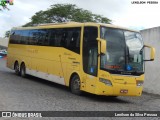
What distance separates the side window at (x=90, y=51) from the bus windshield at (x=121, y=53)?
0.43 metres

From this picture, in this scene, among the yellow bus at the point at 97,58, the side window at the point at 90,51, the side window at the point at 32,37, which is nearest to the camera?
the yellow bus at the point at 97,58

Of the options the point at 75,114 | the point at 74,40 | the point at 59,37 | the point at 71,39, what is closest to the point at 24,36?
the point at 59,37

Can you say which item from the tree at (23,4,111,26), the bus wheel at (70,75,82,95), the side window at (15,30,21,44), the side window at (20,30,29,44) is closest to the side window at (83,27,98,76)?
the bus wheel at (70,75,82,95)

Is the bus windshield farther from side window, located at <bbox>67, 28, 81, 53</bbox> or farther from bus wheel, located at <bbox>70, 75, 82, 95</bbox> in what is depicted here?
bus wheel, located at <bbox>70, 75, 82, 95</bbox>

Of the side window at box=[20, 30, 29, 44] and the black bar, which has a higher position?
the side window at box=[20, 30, 29, 44]

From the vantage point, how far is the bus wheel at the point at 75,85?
17.2 metres

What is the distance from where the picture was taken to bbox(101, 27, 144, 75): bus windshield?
1566 centimetres

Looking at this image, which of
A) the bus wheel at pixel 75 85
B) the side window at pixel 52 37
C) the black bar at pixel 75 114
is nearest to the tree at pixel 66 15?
the side window at pixel 52 37

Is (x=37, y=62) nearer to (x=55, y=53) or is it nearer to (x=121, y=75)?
(x=55, y=53)

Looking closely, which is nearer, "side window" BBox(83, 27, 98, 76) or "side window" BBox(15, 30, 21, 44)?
"side window" BBox(83, 27, 98, 76)

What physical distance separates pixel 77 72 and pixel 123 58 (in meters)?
2.36

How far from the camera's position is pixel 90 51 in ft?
53.8

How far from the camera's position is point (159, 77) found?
69.7 feet

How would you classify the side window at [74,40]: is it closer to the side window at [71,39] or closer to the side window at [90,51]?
the side window at [71,39]
